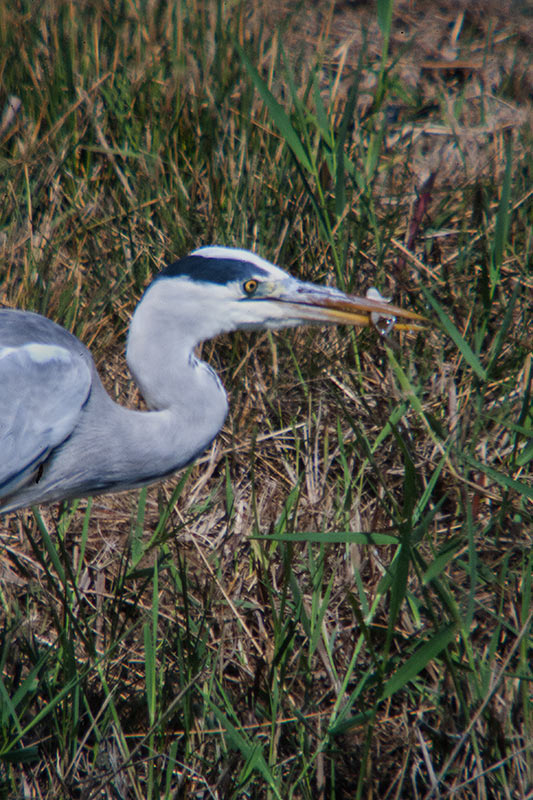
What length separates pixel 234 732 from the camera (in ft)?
6.18

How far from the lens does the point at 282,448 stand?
293 cm

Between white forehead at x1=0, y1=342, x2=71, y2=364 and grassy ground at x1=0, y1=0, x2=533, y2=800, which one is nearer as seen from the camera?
grassy ground at x1=0, y1=0, x2=533, y2=800

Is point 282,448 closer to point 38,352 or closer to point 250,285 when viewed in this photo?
point 250,285

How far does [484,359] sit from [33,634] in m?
1.70

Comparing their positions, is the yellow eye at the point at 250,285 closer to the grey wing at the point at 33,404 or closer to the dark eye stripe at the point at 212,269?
the dark eye stripe at the point at 212,269

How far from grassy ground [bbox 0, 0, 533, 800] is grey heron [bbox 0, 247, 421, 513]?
0.62 feet

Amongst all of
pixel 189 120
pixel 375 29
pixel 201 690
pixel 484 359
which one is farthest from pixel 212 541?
pixel 375 29

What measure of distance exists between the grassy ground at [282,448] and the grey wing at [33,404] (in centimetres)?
19

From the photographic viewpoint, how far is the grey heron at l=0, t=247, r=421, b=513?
227cm

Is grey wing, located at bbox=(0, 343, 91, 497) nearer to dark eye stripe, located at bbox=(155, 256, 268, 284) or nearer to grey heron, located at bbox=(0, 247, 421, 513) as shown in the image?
grey heron, located at bbox=(0, 247, 421, 513)

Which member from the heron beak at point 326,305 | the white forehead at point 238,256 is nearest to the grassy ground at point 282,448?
the heron beak at point 326,305

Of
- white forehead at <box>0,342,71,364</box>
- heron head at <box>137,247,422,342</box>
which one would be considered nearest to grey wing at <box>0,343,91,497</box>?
white forehead at <box>0,342,71,364</box>

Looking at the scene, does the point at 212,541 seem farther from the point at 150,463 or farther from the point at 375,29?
the point at 375,29

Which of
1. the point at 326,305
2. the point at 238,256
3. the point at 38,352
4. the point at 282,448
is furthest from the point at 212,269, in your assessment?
the point at 282,448
